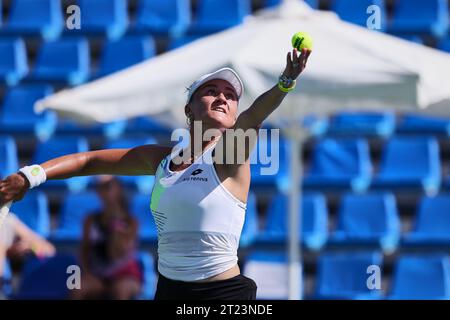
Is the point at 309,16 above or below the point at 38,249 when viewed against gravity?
above

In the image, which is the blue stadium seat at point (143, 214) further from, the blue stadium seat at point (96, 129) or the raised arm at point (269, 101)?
the raised arm at point (269, 101)

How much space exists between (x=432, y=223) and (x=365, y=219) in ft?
1.74

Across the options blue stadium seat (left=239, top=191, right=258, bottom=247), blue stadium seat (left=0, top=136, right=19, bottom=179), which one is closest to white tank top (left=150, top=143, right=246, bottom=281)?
blue stadium seat (left=239, top=191, right=258, bottom=247)

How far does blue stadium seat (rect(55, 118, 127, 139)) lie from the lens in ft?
27.9

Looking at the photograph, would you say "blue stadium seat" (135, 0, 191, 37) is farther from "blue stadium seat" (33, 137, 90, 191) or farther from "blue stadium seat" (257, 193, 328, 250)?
"blue stadium seat" (257, 193, 328, 250)

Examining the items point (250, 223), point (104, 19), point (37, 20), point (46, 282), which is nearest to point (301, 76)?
point (250, 223)

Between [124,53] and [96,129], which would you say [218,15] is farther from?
[96,129]

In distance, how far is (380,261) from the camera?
284 inches

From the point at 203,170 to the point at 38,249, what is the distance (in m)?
3.83

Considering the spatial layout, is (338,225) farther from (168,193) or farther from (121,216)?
(168,193)

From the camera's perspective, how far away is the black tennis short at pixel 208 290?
3.42 metres

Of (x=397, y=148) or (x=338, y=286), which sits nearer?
(x=338, y=286)
